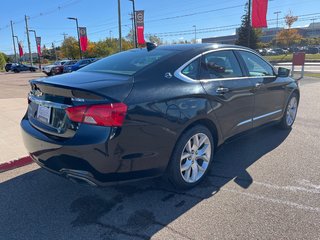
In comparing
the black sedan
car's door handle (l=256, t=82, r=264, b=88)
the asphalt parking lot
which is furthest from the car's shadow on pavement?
car's door handle (l=256, t=82, r=264, b=88)

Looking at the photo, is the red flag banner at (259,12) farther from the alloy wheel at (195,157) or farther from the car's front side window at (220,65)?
the alloy wheel at (195,157)

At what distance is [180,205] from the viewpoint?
3086mm

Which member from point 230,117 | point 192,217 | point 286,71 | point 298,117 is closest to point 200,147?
point 230,117

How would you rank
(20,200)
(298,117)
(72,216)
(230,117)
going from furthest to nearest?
(298,117) < (230,117) < (20,200) < (72,216)

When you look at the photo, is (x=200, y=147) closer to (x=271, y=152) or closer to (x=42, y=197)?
(x=271, y=152)

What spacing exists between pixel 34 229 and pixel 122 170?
990mm

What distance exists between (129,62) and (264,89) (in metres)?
2.17

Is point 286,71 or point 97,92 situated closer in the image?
point 97,92

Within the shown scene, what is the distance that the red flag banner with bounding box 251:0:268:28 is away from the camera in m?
19.7

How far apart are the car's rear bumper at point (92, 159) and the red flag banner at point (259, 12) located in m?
19.7

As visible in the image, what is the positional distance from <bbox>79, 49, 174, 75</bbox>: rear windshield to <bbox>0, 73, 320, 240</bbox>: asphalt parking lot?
4.59 feet

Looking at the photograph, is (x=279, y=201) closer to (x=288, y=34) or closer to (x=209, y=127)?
(x=209, y=127)

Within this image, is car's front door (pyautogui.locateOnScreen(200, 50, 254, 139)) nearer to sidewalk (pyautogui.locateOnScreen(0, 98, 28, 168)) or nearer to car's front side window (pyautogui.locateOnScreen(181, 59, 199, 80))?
car's front side window (pyautogui.locateOnScreen(181, 59, 199, 80))

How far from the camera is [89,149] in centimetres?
256
